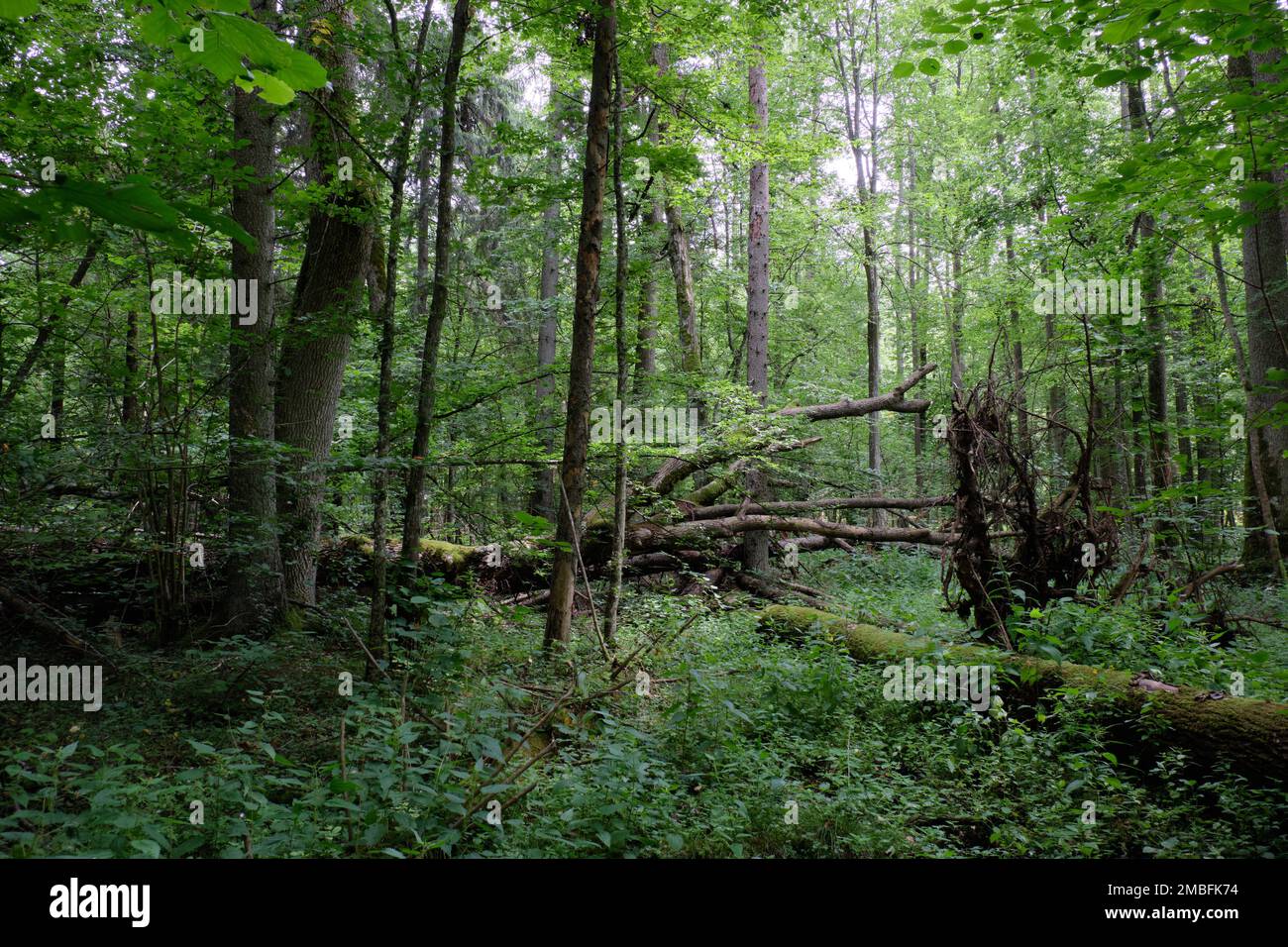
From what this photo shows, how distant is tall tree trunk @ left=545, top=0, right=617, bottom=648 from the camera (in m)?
7.22

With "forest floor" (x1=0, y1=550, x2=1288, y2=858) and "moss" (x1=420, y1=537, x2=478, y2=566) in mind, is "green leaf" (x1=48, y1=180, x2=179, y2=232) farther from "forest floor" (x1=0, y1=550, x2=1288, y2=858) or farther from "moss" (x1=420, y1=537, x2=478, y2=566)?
"moss" (x1=420, y1=537, x2=478, y2=566)

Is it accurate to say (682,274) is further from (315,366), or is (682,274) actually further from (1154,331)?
(315,366)

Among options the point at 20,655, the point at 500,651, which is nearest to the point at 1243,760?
the point at 500,651

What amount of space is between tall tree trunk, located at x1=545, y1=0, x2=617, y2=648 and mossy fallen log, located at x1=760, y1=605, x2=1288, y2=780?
355 cm

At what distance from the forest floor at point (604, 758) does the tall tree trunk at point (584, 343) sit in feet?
2.06

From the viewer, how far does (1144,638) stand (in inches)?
248

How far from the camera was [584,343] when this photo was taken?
24.2 ft

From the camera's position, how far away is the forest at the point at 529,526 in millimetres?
3760

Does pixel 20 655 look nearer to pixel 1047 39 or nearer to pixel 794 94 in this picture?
pixel 1047 39

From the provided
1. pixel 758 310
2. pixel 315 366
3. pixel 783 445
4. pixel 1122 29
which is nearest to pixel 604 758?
pixel 1122 29

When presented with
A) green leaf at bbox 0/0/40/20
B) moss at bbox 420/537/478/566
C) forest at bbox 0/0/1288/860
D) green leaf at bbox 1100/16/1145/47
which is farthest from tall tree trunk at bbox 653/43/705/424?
green leaf at bbox 0/0/40/20

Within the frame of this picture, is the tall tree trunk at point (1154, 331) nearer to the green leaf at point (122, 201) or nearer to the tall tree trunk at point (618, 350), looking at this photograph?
the tall tree trunk at point (618, 350)

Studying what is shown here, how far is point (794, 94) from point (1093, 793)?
2260cm
